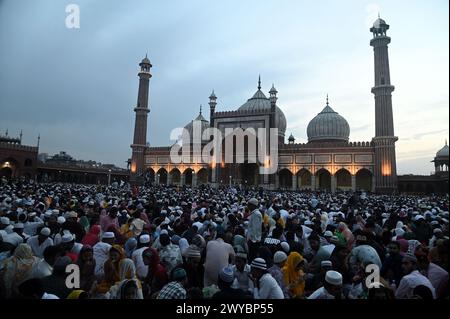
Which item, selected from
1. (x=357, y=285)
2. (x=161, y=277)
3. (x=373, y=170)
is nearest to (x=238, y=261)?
(x=161, y=277)

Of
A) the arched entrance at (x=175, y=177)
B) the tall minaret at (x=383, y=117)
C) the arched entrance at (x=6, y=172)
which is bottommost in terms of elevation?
the arched entrance at (x=6, y=172)

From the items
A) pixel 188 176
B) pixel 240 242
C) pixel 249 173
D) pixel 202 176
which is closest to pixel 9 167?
pixel 188 176

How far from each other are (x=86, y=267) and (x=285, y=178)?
99.7ft

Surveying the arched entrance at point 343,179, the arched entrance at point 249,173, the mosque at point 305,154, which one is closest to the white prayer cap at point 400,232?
the mosque at point 305,154

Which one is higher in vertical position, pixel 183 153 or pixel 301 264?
pixel 183 153

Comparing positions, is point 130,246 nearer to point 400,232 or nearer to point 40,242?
point 40,242

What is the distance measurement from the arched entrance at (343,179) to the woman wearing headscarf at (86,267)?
29467 mm

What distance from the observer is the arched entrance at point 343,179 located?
30.2 meters

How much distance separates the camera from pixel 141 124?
36375 mm

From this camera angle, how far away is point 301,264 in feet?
11.5

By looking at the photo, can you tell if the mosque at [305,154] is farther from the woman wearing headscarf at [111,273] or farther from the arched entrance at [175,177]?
the woman wearing headscarf at [111,273]

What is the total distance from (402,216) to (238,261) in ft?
19.7
